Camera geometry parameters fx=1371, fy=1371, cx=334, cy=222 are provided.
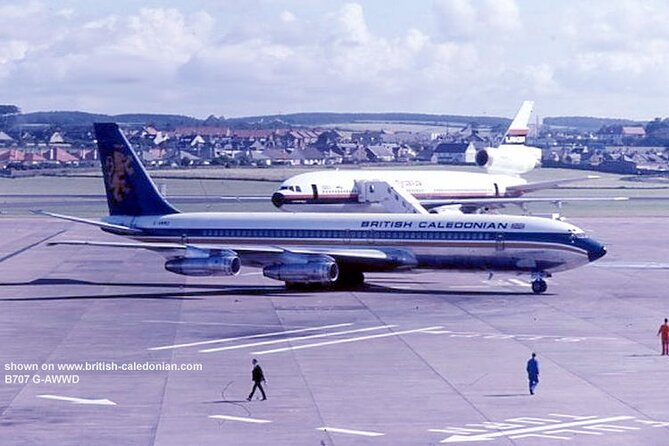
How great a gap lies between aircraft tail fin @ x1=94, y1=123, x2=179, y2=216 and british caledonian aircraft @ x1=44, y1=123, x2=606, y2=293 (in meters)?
1.65

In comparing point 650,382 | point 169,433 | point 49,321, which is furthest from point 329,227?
point 169,433

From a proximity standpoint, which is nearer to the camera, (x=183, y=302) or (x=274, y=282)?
(x=183, y=302)

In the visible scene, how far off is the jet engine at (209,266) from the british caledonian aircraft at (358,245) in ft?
0.15

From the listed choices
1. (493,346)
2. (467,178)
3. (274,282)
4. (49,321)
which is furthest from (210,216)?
(467,178)

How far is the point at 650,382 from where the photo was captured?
3938 cm

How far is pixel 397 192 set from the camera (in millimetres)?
92062

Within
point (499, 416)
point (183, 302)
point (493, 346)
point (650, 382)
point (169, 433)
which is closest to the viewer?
point (169, 433)

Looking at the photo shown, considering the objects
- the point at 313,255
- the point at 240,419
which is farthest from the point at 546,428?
the point at 313,255

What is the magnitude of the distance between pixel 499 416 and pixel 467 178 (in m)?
77.7

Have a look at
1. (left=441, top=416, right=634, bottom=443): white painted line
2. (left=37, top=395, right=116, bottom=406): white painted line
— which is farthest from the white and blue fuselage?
(left=37, top=395, right=116, bottom=406): white painted line

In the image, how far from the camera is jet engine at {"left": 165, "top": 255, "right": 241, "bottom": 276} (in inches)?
2424

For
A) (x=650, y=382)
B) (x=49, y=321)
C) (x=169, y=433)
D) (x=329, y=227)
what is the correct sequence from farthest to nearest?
1. (x=329, y=227)
2. (x=49, y=321)
3. (x=650, y=382)
4. (x=169, y=433)

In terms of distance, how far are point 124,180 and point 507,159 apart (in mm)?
66335

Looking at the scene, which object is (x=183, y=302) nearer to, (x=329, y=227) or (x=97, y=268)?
(x=329, y=227)
